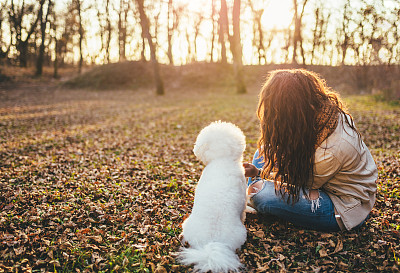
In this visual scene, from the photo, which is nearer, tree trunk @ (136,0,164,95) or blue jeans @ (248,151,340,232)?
blue jeans @ (248,151,340,232)

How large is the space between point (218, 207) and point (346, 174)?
4.60ft

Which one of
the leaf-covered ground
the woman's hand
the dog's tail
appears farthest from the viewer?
the woman's hand

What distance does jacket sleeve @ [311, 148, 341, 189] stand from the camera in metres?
2.77

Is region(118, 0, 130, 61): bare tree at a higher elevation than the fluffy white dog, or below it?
higher

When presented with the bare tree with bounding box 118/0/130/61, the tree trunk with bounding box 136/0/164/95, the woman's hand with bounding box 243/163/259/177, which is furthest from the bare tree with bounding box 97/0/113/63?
the woman's hand with bounding box 243/163/259/177

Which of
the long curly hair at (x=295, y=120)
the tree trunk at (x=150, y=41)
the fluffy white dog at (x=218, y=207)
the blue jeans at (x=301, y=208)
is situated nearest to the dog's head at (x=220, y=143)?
the fluffy white dog at (x=218, y=207)

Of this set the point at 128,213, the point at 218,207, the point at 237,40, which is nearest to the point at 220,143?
the point at 218,207

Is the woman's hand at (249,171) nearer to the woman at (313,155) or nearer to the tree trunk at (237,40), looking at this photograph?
the woman at (313,155)

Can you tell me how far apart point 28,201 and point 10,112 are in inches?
451

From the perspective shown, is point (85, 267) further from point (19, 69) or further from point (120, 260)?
point (19, 69)

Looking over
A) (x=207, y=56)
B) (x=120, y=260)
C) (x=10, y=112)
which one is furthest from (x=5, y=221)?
(x=207, y=56)

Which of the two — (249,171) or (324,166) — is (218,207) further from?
(324,166)

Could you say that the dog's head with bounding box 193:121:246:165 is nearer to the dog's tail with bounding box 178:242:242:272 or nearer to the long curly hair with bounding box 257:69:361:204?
the long curly hair with bounding box 257:69:361:204

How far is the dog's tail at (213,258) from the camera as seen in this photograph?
94.6 inches
